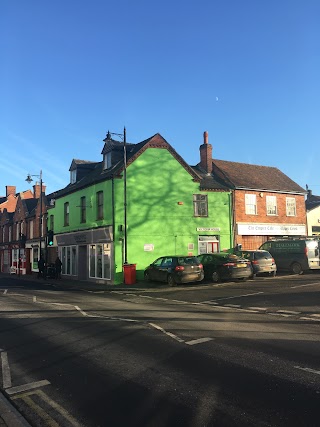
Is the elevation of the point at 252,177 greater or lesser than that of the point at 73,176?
lesser

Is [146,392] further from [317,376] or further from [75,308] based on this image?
[75,308]

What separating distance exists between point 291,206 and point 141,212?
1430cm

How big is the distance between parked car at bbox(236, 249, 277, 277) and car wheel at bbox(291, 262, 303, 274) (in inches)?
63.3

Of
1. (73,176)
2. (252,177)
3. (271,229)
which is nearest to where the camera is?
(271,229)

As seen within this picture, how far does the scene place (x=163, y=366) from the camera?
20.6 feet

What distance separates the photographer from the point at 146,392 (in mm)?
5121

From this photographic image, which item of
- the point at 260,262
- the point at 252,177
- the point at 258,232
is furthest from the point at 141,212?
the point at 252,177

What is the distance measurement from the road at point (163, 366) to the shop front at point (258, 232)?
1788 cm

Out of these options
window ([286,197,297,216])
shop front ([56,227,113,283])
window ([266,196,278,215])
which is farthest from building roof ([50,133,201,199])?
window ([286,197,297,216])

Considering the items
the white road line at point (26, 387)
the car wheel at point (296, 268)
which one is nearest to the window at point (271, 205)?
the car wheel at point (296, 268)

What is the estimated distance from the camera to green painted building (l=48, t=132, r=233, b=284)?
2533cm

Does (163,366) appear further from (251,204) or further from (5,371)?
(251,204)

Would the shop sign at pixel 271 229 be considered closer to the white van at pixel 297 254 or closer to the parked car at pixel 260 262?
the white van at pixel 297 254

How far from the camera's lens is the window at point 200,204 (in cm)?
2830
